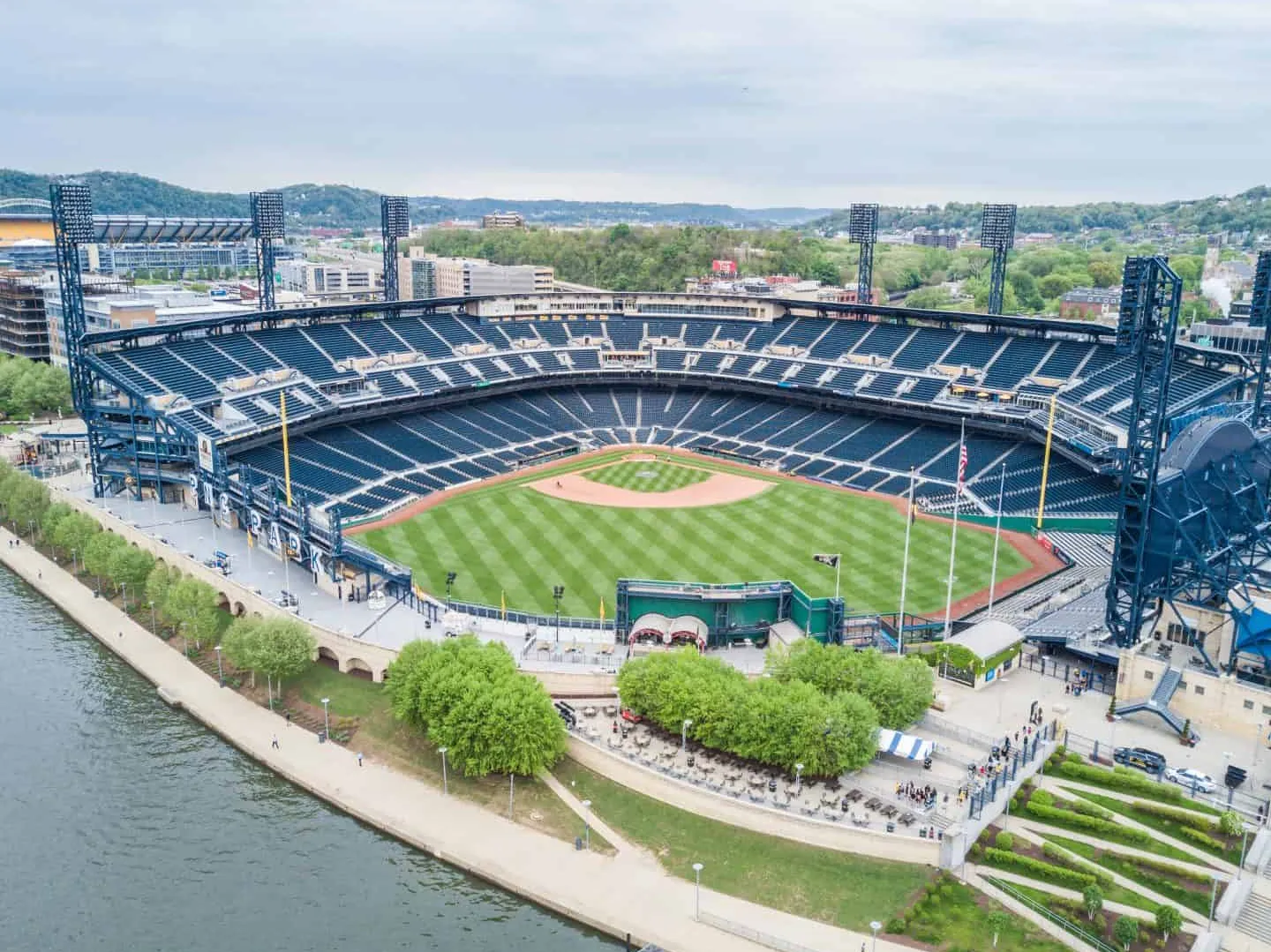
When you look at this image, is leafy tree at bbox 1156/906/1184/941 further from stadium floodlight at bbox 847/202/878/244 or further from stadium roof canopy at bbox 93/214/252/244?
stadium roof canopy at bbox 93/214/252/244

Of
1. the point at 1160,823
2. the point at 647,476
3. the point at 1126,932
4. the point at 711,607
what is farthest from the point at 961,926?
the point at 647,476

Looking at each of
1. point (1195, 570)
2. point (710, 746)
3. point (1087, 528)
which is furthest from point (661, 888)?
point (1087, 528)

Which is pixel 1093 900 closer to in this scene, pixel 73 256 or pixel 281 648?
pixel 281 648

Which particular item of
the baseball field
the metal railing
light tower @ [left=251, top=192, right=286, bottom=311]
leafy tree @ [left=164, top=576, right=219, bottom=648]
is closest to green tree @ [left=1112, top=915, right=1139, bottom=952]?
the metal railing

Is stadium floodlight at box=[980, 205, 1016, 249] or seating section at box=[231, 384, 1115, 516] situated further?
stadium floodlight at box=[980, 205, 1016, 249]

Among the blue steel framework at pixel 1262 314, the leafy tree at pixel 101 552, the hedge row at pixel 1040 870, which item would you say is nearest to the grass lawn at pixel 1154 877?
the hedge row at pixel 1040 870

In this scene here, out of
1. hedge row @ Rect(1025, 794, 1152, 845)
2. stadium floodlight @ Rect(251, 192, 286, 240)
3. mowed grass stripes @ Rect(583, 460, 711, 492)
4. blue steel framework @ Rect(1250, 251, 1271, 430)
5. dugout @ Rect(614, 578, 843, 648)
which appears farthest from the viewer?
stadium floodlight @ Rect(251, 192, 286, 240)
